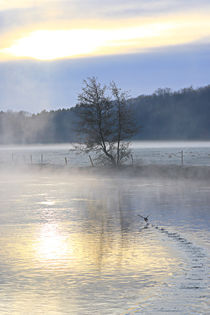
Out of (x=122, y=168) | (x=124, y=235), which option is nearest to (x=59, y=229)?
(x=124, y=235)

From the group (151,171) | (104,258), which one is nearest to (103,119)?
(151,171)

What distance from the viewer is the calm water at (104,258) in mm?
9570

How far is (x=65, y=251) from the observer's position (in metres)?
13.9

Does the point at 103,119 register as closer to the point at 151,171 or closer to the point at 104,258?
the point at 151,171

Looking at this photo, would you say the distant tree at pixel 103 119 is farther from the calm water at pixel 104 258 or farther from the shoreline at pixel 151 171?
the calm water at pixel 104 258

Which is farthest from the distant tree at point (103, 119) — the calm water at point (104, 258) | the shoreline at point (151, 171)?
the calm water at point (104, 258)

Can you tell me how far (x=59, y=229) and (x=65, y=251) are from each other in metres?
3.69

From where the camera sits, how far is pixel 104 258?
1306 centimetres

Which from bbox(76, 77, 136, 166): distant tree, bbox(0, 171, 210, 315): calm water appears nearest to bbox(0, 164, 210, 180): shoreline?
bbox(76, 77, 136, 166): distant tree

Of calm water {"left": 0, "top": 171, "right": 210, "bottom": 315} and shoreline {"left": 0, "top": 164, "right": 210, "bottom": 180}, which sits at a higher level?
calm water {"left": 0, "top": 171, "right": 210, "bottom": 315}

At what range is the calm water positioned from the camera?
957 centimetres

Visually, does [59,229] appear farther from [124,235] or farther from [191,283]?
[191,283]

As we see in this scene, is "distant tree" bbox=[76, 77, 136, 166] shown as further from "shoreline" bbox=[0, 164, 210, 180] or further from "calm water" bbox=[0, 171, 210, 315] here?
"calm water" bbox=[0, 171, 210, 315]

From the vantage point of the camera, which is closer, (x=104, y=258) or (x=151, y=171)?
(x=104, y=258)
